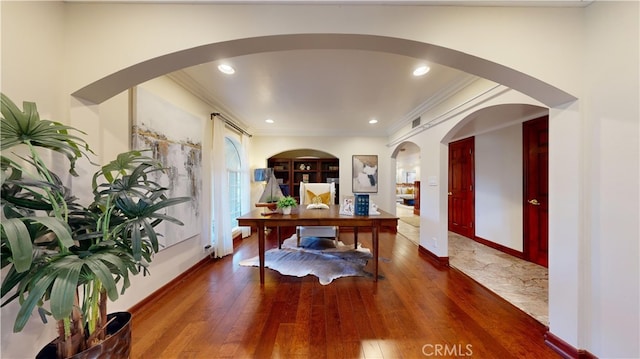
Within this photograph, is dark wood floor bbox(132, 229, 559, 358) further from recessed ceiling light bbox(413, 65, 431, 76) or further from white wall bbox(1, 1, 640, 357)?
recessed ceiling light bbox(413, 65, 431, 76)

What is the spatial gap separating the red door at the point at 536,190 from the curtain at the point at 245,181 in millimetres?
4908

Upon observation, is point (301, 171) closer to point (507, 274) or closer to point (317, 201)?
point (317, 201)

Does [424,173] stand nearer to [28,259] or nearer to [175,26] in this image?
[175,26]

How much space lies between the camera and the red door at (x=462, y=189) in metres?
4.60

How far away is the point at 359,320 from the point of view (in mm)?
1918

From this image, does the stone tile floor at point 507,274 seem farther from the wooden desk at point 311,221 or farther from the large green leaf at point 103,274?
the large green leaf at point 103,274

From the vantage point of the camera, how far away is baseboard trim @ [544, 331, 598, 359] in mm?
1451

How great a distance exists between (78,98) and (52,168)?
47 centimetres

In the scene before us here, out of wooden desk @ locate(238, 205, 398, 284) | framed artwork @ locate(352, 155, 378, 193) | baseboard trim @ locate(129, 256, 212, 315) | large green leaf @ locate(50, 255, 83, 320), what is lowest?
baseboard trim @ locate(129, 256, 212, 315)

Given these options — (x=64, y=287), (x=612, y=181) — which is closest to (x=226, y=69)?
(x=64, y=287)

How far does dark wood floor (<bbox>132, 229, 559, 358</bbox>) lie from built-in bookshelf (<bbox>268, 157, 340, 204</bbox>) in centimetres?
387

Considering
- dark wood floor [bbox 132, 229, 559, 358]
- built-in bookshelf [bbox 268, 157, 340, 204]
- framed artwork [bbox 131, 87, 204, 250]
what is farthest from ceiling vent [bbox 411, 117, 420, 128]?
framed artwork [bbox 131, 87, 204, 250]

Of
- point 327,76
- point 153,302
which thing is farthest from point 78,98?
point 327,76

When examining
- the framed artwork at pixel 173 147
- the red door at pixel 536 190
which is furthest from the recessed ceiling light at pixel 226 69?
the red door at pixel 536 190
